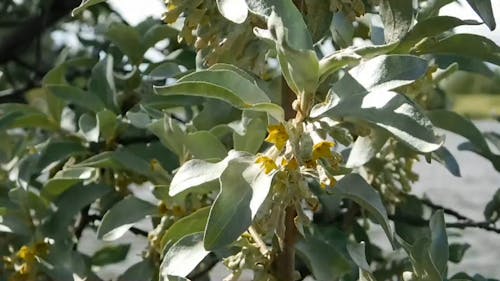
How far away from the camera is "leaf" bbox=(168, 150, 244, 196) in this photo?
893 millimetres

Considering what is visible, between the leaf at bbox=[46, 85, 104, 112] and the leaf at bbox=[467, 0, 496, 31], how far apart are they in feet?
2.25

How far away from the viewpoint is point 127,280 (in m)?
1.29

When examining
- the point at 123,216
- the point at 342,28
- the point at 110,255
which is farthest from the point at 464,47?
the point at 110,255

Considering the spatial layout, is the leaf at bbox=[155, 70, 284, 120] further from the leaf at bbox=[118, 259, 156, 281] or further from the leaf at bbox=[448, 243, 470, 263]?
the leaf at bbox=[448, 243, 470, 263]

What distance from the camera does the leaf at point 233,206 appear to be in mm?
834

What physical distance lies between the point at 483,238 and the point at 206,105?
2.84 metres

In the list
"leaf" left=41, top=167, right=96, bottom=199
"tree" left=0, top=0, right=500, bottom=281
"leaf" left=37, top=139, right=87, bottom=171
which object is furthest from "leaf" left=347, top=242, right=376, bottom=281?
"leaf" left=37, top=139, right=87, bottom=171

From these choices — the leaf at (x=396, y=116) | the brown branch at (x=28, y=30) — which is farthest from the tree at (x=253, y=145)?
the brown branch at (x=28, y=30)

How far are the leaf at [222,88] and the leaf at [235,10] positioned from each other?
0.05 m

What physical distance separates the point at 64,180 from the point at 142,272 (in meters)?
0.17

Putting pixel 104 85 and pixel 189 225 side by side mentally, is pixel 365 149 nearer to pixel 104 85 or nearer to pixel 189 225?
pixel 189 225

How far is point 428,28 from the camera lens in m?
0.95

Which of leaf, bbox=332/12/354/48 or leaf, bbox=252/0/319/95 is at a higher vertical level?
leaf, bbox=252/0/319/95

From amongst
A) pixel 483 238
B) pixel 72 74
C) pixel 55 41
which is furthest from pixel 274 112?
pixel 483 238
